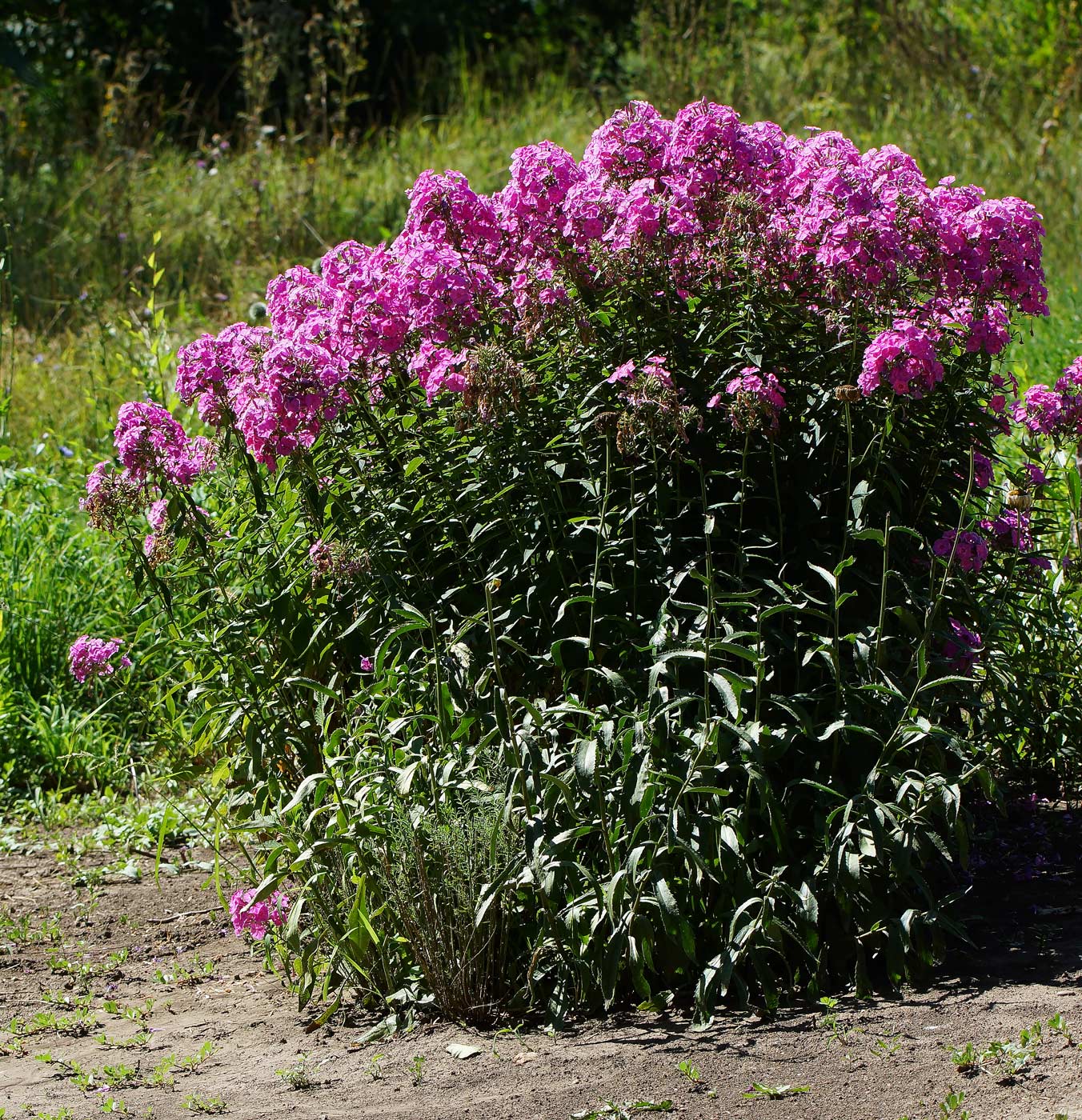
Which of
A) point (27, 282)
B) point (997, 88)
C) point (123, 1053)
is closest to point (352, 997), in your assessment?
point (123, 1053)

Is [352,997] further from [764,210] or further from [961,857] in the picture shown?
[764,210]

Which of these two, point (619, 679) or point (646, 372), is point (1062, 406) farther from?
point (619, 679)

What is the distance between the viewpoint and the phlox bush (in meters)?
3.12

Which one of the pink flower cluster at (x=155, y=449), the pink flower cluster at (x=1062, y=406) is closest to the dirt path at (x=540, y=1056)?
the pink flower cluster at (x=1062, y=406)

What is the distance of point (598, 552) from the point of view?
3.20 meters

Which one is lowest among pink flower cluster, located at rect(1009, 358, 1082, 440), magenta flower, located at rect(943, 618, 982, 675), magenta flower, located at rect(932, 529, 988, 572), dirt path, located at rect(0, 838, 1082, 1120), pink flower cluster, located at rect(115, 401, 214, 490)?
dirt path, located at rect(0, 838, 1082, 1120)

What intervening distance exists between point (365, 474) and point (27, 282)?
7.25 meters

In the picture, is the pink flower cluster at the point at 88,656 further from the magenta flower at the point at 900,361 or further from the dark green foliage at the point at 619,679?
the magenta flower at the point at 900,361

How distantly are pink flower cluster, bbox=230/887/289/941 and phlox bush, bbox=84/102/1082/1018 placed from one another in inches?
3.5

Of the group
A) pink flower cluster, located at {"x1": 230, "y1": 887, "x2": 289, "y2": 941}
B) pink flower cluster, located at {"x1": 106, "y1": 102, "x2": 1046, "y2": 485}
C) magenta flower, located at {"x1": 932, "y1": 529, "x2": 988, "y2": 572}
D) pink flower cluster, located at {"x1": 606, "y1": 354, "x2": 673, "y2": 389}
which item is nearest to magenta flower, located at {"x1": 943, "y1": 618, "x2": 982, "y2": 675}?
magenta flower, located at {"x1": 932, "y1": 529, "x2": 988, "y2": 572}

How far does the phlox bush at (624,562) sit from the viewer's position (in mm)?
3123

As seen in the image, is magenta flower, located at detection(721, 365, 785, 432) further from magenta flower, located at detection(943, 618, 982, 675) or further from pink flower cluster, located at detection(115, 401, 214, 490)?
pink flower cluster, located at detection(115, 401, 214, 490)

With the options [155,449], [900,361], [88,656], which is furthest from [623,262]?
[88,656]

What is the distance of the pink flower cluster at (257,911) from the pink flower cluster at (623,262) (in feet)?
3.61
